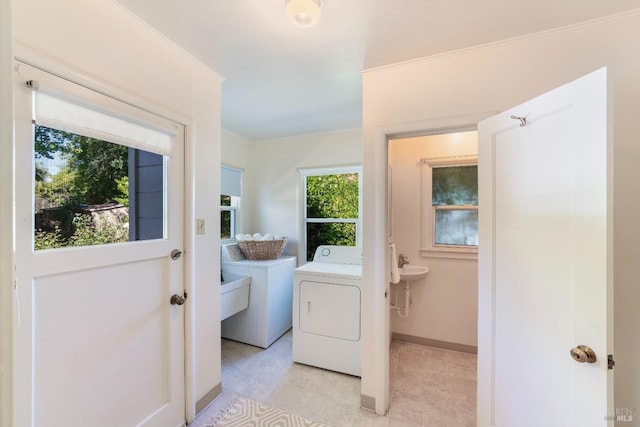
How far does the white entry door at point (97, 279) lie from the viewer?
1.03 meters

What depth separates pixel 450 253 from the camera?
2.71m

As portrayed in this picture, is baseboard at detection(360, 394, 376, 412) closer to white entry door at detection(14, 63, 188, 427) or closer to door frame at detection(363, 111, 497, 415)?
door frame at detection(363, 111, 497, 415)

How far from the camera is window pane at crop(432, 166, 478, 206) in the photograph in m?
2.71

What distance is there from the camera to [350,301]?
2219 millimetres

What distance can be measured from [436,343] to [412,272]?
809 mm

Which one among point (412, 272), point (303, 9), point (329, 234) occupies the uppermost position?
point (303, 9)

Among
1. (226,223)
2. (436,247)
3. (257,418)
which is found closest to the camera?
(257,418)

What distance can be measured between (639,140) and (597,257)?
2.78 feet

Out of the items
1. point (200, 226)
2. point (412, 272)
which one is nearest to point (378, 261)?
point (412, 272)

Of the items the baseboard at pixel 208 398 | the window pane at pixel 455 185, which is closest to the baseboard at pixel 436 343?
the window pane at pixel 455 185

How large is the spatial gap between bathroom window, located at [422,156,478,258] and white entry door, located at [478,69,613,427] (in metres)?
1.25

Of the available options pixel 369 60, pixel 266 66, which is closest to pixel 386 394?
pixel 369 60

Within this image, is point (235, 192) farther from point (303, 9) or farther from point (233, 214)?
point (303, 9)

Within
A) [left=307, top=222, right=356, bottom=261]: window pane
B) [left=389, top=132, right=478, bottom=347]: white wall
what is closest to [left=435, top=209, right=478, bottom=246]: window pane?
[left=389, top=132, right=478, bottom=347]: white wall
